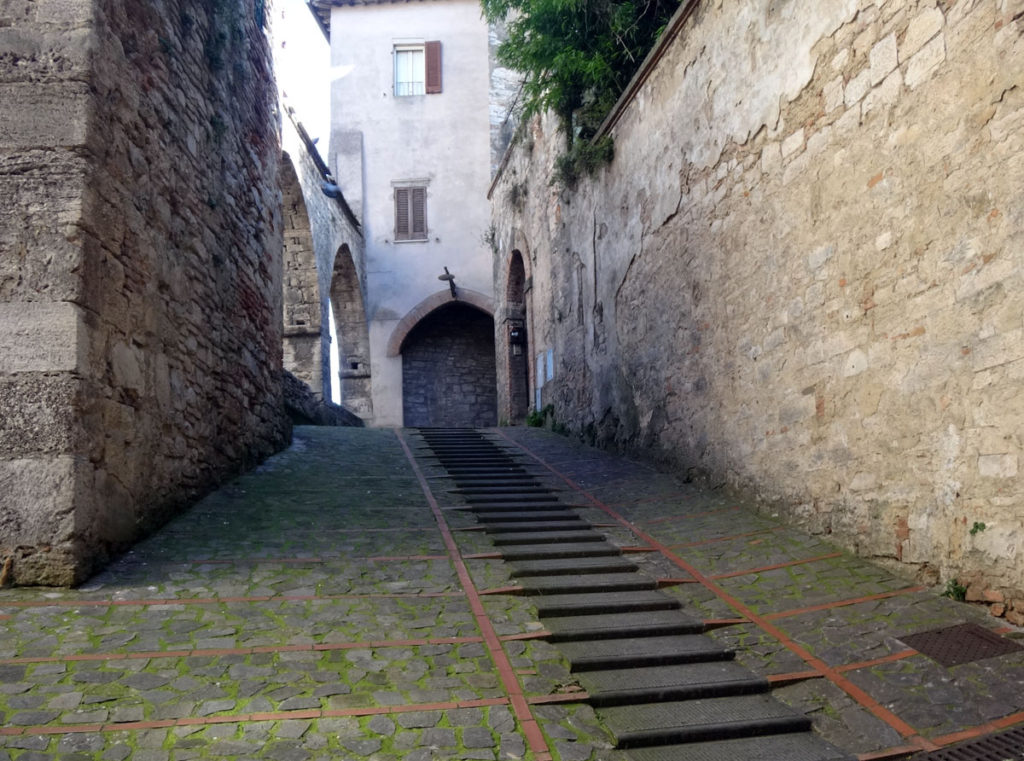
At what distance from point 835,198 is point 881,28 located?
3.03 feet

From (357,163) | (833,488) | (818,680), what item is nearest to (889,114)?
(833,488)

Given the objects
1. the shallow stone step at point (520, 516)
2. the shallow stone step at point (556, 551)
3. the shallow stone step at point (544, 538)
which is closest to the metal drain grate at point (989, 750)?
the shallow stone step at point (556, 551)

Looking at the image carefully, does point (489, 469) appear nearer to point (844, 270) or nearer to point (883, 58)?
point (844, 270)

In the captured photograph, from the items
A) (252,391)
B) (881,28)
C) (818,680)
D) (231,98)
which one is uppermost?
Answer: (231,98)

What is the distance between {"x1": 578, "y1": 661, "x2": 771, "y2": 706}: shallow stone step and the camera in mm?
3453

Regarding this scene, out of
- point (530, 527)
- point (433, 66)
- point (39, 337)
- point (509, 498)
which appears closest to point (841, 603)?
point (530, 527)

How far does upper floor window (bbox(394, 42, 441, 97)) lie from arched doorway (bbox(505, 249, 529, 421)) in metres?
7.15

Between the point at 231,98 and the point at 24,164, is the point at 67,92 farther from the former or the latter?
the point at 231,98

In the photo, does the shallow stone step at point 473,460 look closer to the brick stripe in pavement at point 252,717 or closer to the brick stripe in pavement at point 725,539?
the brick stripe in pavement at point 725,539

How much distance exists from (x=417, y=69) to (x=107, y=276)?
16.5m

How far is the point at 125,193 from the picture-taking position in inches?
195

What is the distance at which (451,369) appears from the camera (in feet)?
63.6

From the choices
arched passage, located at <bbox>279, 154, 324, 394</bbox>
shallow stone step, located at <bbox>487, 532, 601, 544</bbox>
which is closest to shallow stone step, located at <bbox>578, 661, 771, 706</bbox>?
shallow stone step, located at <bbox>487, 532, 601, 544</bbox>

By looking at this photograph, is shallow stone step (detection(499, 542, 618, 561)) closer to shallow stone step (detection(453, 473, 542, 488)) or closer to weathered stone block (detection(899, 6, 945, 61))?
shallow stone step (detection(453, 473, 542, 488))
